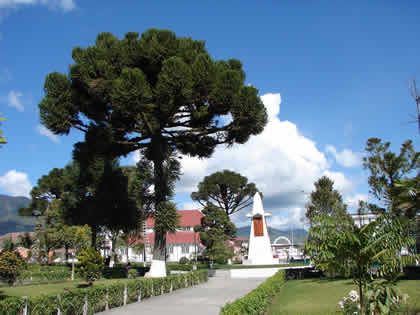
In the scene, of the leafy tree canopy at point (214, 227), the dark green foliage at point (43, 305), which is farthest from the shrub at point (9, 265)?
the leafy tree canopy at point (214, 227)

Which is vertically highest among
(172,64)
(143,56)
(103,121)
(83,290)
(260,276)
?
(143,56)

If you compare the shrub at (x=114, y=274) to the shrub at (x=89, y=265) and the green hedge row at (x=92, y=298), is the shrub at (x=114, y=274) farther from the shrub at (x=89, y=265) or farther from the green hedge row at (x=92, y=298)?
the shrub at (x=89, y=265)

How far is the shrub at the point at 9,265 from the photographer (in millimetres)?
16427

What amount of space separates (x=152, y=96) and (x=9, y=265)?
11364 mm

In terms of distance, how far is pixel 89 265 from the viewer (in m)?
16.5

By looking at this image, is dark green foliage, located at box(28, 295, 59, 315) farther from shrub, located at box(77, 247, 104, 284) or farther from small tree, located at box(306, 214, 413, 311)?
small tree, located at box(306, 214, 413, 311)

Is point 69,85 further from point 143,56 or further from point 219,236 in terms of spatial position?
point 219,236

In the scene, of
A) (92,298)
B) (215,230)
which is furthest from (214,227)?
(92,298)

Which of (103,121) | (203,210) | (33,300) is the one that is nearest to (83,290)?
(33,300)

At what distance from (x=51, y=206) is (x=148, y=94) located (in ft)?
88.8

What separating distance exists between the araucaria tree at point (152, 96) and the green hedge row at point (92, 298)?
164 inches

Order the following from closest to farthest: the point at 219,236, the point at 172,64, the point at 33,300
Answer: the point at 33,300 → the point at 172,64 → the point at 219,236

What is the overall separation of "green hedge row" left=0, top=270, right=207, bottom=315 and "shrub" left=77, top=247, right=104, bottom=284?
7.94ft

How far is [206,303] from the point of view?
1461cm
